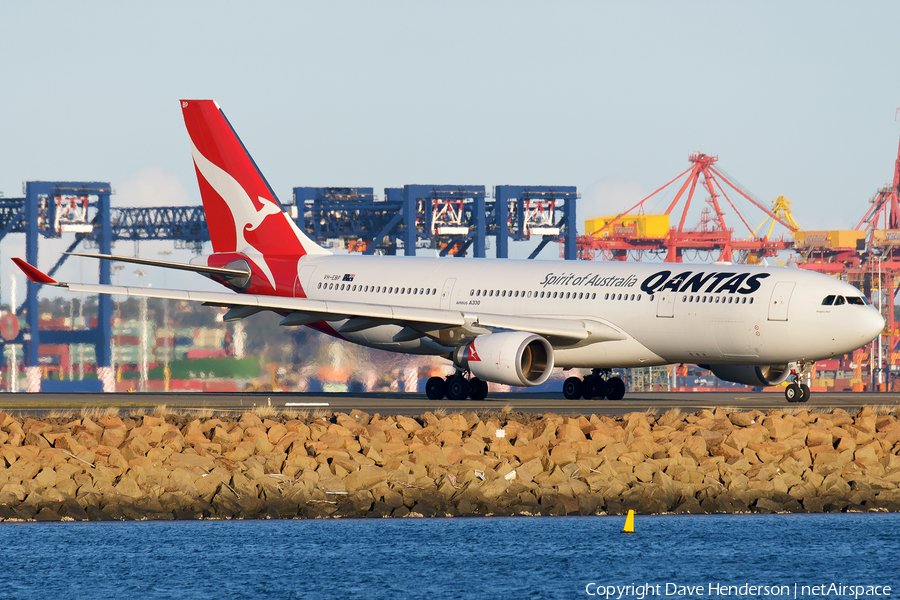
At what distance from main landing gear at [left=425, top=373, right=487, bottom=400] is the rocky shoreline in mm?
8533

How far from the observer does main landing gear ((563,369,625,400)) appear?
35.5 meters

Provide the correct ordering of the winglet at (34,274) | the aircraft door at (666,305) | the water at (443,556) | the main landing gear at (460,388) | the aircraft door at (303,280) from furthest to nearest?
the aircraft door at (303,280) < the main landing gear at (460,388) < the aircraft door at (666,305) < the winglet at (34,274) < the water at (443,556)

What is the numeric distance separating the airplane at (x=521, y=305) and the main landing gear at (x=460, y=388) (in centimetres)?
4

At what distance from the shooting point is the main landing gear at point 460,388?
34719 millimetres

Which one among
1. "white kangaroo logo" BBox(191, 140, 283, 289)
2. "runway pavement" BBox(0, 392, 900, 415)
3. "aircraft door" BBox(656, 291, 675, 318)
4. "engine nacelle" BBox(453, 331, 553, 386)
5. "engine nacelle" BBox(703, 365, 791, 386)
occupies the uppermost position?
"white kangaroo logo" BBox(191, 140, 283, 289)

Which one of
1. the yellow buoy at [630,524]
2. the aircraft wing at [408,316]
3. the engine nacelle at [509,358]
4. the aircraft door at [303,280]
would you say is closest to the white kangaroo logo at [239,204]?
the aircraft door at [303,280]

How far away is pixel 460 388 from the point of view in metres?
34.7

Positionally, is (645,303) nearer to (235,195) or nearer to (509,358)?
(509,358)

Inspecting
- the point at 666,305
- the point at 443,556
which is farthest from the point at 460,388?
the point at 443,556

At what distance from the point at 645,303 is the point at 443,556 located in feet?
53.2

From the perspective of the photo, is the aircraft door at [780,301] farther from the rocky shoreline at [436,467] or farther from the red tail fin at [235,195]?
the red tail fin at [235,195]

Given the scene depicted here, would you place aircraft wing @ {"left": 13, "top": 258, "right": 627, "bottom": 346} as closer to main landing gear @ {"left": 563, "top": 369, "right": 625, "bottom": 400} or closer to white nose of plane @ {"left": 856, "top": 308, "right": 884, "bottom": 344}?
main landing gear @ {"left": 563, "top": 369, "right": 625, "bottom": 400}

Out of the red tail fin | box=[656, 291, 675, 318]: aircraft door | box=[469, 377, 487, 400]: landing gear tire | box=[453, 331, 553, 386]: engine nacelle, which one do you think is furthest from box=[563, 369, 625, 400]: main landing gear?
the red tail fin

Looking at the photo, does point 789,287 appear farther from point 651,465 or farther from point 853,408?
point 651,465
